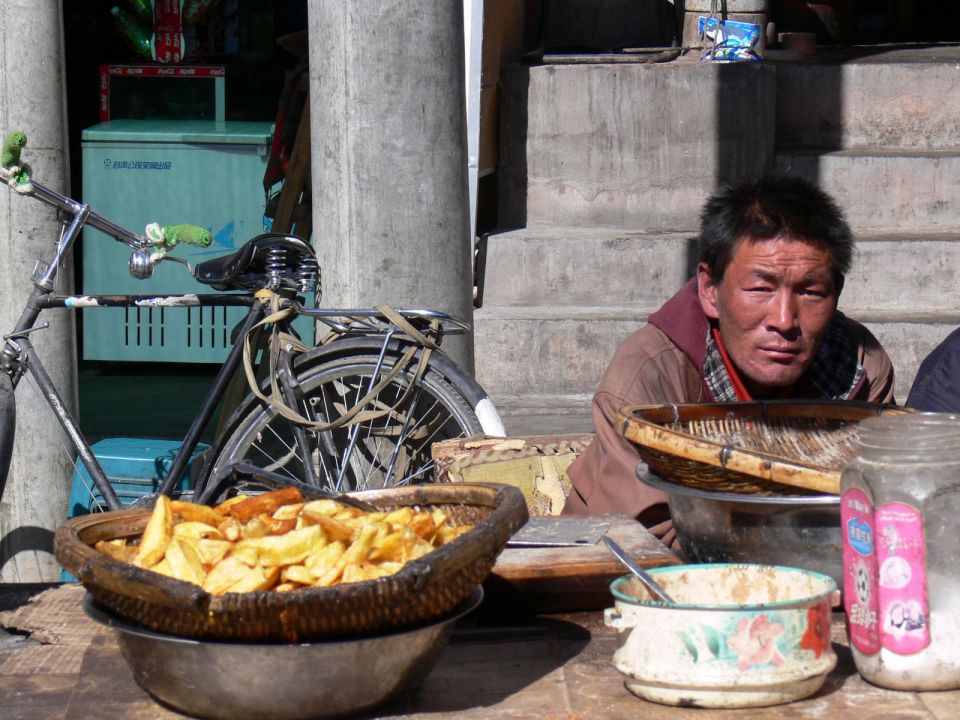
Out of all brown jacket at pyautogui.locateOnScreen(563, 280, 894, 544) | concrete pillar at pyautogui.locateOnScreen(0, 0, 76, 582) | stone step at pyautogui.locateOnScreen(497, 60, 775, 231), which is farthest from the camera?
stone step at pyautogui.locateOnScreen(497, 60, 775, 231)

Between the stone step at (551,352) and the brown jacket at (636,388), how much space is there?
2852 mm

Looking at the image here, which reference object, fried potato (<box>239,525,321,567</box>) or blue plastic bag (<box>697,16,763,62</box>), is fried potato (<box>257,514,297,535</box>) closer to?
fried potato (<box>239,525,321,567</box>)

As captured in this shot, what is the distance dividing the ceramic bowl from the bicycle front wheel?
2704 millimetres

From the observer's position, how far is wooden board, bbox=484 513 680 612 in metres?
2.05

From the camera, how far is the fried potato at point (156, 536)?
1687 mm

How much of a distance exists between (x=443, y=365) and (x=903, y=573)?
2828mm

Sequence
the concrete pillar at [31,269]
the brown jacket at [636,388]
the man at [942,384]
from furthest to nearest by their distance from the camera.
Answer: the concrete pillar at [31,269]
the man at [942,384]
the brown jacket at [636,388]

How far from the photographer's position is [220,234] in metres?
7.05

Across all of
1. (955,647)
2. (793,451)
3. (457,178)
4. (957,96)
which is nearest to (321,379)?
(457,178)

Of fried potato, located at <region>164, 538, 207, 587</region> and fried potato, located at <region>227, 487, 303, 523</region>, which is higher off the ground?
fried potato, located at <region>227, 487, 303, 523</region>

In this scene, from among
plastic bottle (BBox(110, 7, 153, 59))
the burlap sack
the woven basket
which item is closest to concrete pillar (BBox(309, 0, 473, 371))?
the burlap sack

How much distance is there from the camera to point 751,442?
7.75 feet

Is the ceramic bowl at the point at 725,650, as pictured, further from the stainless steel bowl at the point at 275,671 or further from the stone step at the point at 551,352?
the stone step at the point at 551,352

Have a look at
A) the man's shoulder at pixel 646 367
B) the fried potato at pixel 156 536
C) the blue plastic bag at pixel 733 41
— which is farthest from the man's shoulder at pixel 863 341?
the blue plastic bag at pixel 733 41
